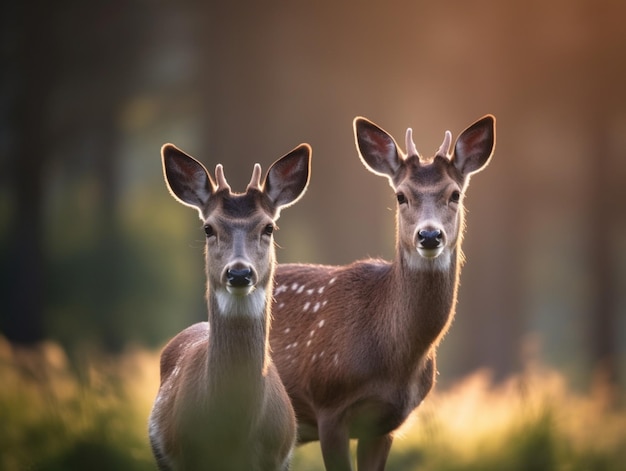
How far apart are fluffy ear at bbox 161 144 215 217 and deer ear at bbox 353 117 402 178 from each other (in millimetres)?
1547

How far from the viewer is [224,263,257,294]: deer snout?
708 cm

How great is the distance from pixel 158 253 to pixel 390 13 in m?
7.65

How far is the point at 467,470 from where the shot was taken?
869 cm

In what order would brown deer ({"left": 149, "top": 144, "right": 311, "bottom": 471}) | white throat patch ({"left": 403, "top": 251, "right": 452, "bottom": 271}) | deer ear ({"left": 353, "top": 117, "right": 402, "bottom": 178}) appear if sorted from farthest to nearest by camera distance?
1. deer ear ({"left": 353, "top": 117, "right": 402, "bottom": 178})
2. white throat patch ({"left": 403, "top": 251, "right": 452, "bottom": 271})
3. brown deer ({"left": 149, "top": 144, "right": 311, "bottom": 471})

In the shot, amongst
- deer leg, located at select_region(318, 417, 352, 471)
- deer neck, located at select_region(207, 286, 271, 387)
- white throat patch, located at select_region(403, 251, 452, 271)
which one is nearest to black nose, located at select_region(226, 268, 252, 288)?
deer neck, located at select_region(207, 286, 271, 387)

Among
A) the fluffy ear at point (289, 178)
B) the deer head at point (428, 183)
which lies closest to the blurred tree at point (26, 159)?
the deer head at point (428, 183)

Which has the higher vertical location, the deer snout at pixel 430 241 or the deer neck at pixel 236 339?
the deer snout at pixel 430 241

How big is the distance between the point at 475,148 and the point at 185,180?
88.2 inches

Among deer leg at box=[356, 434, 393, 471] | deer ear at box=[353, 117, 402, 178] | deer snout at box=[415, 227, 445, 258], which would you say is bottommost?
deer leg at box=[356, 434, 393, 471]

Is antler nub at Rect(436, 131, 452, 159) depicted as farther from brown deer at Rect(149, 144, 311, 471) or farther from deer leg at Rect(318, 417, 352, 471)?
deer leg at Rect(318, 417, 352, 471)

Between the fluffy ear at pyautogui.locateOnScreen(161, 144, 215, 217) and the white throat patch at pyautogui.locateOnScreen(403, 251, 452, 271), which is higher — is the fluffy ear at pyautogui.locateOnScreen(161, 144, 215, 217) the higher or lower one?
the higher one

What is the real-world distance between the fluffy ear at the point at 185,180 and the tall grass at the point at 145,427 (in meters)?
1.76

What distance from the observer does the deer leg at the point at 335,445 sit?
8516 mm

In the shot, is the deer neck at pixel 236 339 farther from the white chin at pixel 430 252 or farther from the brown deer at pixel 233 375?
the white chin at pixel 430 252
